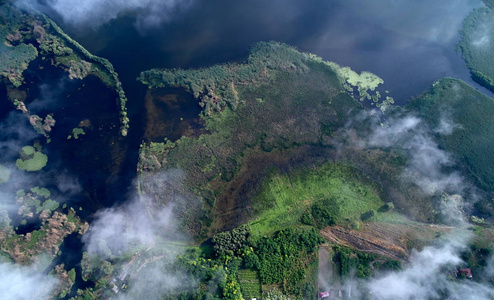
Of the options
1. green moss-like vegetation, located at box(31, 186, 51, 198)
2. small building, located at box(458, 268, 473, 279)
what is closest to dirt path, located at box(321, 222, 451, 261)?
small building, located at box(458, 268, 473, 279)

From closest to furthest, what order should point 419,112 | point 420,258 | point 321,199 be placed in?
point 420,258 → point 321,199 → point 419,112

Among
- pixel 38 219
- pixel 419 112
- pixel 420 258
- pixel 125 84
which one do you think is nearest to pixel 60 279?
pixel 38 219

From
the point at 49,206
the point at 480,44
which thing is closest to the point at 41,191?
the point at 49,206

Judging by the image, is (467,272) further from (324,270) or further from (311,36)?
(311,36)

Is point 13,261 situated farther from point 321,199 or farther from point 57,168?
point 321,199

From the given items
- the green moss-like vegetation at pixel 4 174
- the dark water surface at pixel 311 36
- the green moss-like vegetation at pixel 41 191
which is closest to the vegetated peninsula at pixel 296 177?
the dark water surface at pixel 311 36

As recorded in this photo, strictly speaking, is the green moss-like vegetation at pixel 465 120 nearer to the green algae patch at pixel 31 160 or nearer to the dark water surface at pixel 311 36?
the dark water surface at pixel 311 36
